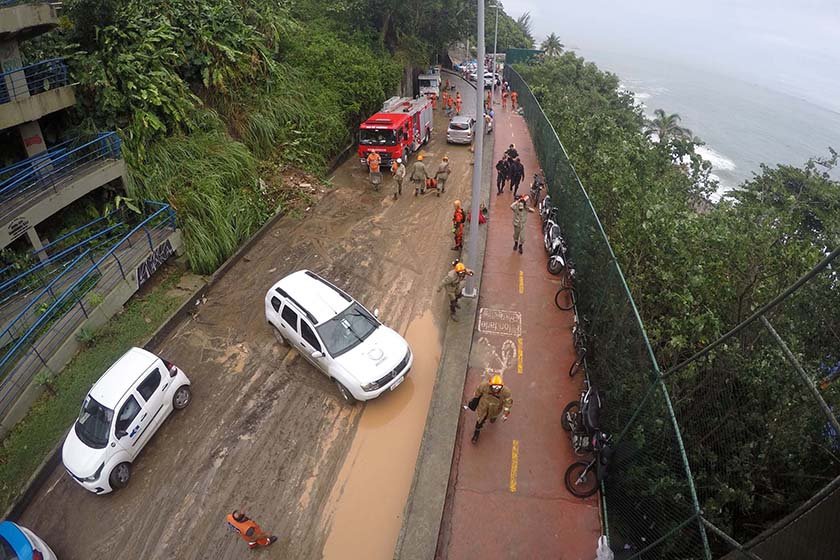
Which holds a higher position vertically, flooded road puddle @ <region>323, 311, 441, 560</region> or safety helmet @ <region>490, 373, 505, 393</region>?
safety helmet @ <region>490, 373, 505, 393</region>

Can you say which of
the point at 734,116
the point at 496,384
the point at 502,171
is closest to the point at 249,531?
the point at 496,384

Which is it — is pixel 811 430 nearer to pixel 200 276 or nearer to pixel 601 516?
pixel 601 516

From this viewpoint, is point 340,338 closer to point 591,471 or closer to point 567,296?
point 591,471

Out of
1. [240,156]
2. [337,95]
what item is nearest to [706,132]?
[337,95]

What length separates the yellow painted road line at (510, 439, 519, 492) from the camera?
25.2 feet

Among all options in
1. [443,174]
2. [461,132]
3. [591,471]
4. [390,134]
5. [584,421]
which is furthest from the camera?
[461,132]

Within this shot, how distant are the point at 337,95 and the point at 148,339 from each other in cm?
1483

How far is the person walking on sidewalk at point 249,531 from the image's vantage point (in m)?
6.48

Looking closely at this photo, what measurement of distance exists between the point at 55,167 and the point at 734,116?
138180 mm

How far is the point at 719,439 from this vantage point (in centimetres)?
624

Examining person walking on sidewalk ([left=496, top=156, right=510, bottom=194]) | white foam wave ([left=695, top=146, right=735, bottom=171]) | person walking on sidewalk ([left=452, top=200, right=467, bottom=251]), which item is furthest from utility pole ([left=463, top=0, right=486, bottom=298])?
white foam wave ([left=695, top=146, right=735, bottom=171])

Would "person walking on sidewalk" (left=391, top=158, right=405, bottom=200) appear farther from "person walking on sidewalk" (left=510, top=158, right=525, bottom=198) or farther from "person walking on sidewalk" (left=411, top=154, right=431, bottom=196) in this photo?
"person walking on sidewalk" (left=510, top=158, right=525, bottom=198)

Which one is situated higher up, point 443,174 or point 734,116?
point 443,174

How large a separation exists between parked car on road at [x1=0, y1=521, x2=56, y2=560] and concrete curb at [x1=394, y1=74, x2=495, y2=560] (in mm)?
5141
